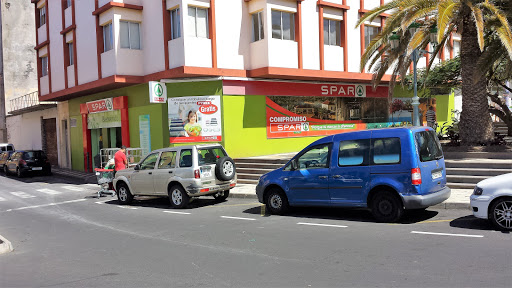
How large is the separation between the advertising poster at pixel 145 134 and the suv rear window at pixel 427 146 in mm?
14466

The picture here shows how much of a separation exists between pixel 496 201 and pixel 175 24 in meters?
15.4

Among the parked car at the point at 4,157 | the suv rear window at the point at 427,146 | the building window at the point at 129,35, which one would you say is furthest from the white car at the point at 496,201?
the parked car at the point at 4,157

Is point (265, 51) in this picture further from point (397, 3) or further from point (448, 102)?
point (448, 102)

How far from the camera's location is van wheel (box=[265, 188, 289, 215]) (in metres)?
10.5

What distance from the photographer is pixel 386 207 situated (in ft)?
29.5

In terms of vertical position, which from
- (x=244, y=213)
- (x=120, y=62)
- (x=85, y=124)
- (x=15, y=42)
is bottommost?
(x=244, y=213)

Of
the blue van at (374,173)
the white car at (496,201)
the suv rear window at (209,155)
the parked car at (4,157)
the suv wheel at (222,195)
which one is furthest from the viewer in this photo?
the parked car at (4,157)

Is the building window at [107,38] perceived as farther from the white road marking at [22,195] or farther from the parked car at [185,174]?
the parked car at [185,174]

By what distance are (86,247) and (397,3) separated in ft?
41.6

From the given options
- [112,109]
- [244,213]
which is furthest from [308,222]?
[112,109]

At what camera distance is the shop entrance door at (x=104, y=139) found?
24163 millimetres

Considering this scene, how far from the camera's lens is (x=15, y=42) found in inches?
1666

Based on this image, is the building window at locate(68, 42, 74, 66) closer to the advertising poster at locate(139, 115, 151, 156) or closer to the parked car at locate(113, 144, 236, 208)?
the advertising poster at locate(139, 115, 151, 156)

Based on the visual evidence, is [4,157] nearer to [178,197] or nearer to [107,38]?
[107,38]
